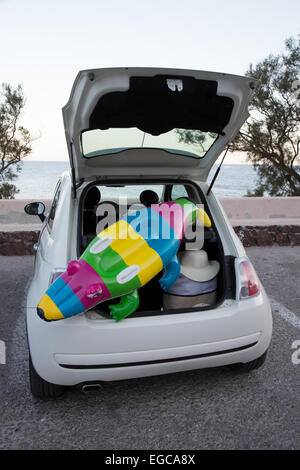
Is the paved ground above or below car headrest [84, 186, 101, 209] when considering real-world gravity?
below

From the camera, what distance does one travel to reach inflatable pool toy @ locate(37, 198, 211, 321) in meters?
1.95

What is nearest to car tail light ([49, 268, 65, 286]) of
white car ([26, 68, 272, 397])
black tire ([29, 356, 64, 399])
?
white car ([26, 68, 272, 397])

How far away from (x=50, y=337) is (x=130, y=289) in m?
0.49

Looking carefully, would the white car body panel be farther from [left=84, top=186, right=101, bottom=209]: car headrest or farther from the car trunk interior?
[left=84, top=186, right=101, bottom=209]: car headrest

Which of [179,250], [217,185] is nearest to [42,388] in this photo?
[179,250]

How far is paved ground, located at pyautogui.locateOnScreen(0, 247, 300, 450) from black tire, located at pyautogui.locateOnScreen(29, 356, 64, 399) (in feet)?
0.25

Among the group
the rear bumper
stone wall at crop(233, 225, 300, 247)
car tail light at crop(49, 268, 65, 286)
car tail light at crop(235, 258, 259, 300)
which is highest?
car tail light at crop(49, 268, 65, 286)

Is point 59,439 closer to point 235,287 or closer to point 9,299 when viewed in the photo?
point 235,287

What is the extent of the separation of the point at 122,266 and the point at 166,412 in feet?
3.01

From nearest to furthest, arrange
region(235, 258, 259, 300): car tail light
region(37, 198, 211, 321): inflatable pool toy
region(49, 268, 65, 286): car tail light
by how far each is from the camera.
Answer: region(37, 198, 211, 321): inflatable pool toy → region(49, 268, 65, 286): car tail light → region(235, 258, 259, 300): car tail light

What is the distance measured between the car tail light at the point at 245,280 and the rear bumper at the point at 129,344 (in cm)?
16

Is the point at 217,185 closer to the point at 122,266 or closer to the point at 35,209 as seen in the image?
the point at 35,209

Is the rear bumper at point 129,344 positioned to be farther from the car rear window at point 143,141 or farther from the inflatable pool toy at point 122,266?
the car rear window at point 143,141
